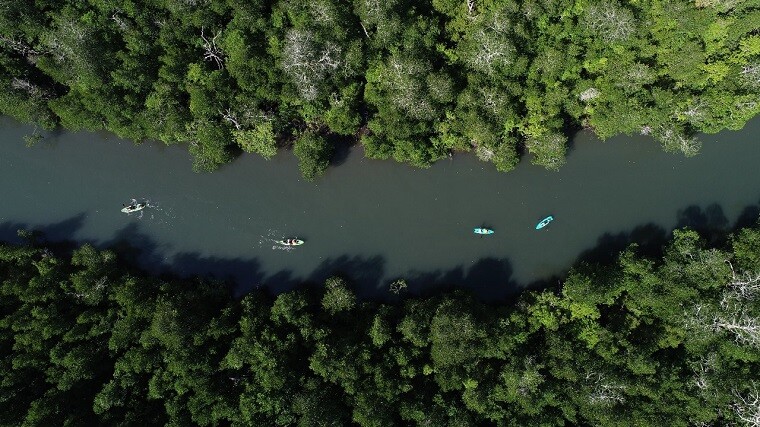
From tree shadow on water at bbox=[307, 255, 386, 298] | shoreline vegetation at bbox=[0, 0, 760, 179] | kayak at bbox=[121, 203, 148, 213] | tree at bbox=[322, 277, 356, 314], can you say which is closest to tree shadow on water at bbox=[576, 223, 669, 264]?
shoreline vegetation at bbox=[0, 0, 760, 179]

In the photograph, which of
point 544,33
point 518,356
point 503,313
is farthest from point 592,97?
point 518,356

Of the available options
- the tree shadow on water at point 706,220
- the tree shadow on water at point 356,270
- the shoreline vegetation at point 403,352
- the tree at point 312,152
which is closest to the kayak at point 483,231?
the shoreline vegetation at point 403,352

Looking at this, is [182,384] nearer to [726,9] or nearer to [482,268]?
[482,268]

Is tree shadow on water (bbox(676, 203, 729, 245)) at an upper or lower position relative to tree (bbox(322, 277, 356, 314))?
upper

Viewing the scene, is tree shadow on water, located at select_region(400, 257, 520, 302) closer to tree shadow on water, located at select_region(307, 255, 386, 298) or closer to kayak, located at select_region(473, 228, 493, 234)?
kayak, located at select_region(473, 228, 493, 234)

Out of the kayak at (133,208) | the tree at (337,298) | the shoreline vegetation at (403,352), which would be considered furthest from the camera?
the kayak at (133,208)

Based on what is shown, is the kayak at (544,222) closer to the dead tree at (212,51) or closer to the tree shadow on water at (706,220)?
the tree shadow on water at (706,220)
